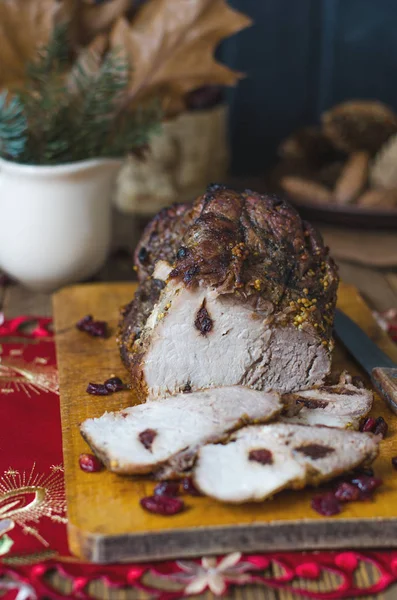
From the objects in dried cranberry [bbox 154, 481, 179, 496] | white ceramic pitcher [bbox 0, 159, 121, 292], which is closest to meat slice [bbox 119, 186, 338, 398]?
dried cranberry [bbox 154, 481, 179, 496]

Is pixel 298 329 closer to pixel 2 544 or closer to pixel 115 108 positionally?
pixel 2 544

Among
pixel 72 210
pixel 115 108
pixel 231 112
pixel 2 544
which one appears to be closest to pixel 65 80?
pixel 115 108

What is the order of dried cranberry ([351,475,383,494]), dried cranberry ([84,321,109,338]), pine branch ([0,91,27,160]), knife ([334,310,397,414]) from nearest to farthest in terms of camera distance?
dried cranberry ([351,475,383,494]), knife ([334,310,397,414]), dried cranberry ([84,321,109,338]), pine branch ([0,91,27,160])

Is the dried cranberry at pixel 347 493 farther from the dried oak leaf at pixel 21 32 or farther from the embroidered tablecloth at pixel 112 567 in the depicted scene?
the dried oak leaf at pixel 21 32

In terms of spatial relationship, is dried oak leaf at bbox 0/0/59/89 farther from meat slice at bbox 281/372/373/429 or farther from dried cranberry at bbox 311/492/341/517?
dried cranberry at bbox 311/492/341/517

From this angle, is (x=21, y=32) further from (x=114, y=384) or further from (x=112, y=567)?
(x=112, y=567)

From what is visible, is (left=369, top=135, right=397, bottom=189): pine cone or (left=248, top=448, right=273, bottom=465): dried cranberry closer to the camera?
(left=248, top=448, right=273, bottom=465): dried cranberry
